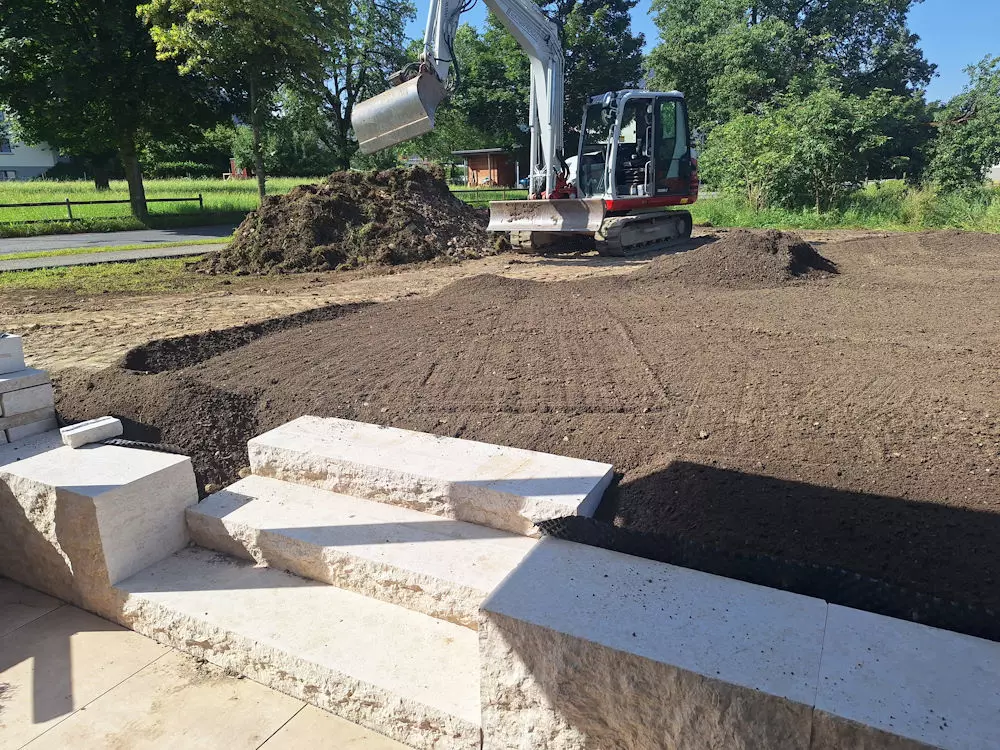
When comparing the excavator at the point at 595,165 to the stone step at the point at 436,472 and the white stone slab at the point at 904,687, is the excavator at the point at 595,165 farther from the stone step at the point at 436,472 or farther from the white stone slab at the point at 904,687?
the white stone slab at the point at 904,687

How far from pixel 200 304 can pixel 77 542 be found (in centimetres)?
696

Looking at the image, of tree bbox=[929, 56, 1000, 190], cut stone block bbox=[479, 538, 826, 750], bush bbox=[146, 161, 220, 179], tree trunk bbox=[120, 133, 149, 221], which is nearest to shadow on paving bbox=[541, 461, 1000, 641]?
cut stone block bbox=[479, 538, 826, 750]

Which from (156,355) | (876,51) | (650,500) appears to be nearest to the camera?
(650,500)

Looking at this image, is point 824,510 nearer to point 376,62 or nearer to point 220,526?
point 220,526

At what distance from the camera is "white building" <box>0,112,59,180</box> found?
199 feet

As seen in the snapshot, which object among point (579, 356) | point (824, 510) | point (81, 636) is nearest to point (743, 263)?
point (579, 356)

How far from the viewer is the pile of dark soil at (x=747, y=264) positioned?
902 centimetres

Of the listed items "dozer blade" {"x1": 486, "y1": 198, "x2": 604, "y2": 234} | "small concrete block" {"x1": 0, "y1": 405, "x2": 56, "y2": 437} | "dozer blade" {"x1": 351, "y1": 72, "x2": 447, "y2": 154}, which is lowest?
"small concrete block" {"x1": 0, "y1": 405, "x2": 56, "y2": 437}

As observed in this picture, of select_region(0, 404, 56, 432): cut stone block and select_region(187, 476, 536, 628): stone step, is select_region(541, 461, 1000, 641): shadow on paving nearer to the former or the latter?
select_region(187, 476, 536, 628): stone step

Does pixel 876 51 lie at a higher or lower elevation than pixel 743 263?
higher

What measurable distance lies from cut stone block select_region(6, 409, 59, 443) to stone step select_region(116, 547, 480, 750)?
1.32 meters

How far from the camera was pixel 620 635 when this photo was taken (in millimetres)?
1880

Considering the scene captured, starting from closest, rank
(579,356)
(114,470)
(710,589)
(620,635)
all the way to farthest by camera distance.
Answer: (620,635) → (710,589) → (114,470) → (579,356)

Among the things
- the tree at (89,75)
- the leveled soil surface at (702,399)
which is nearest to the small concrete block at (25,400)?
the leveled soil surface at (702,399)
